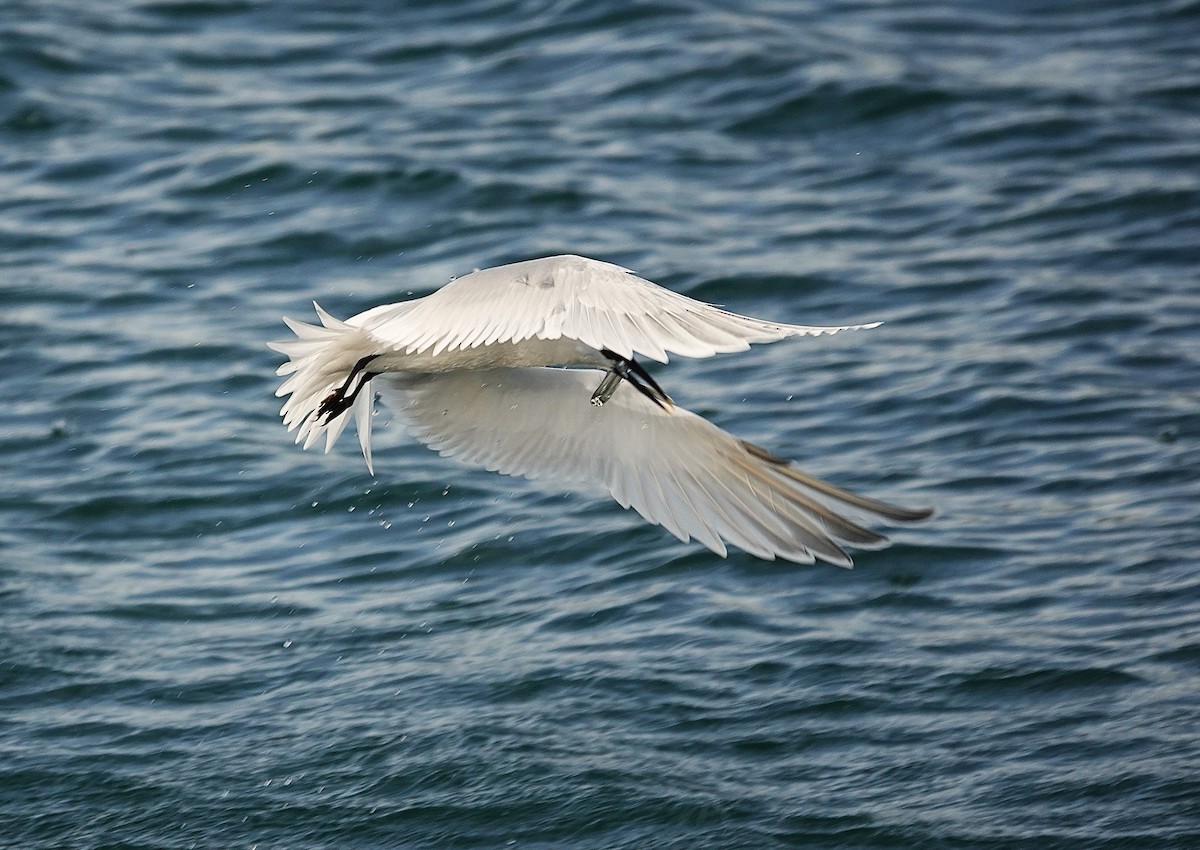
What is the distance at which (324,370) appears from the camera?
499 centimetres

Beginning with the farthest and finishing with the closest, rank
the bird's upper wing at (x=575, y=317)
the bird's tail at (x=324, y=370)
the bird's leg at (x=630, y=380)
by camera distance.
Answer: the bird's tail at (x=324, y=370) < the bird's leg at (x=630, y=380) < the bird's upper wing at (x=575, y=317)

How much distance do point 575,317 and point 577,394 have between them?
1311mm

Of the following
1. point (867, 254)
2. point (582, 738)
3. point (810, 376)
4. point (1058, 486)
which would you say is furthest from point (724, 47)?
point (582, 738)

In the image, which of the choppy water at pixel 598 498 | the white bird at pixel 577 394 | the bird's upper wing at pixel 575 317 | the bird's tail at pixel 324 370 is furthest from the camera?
the choppy water at pixel 598 498

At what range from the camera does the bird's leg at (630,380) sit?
4672 millimetres

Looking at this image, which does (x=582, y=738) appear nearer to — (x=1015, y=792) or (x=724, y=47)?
(x=1015, y=792)

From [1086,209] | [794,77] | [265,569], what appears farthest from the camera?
[794,77]

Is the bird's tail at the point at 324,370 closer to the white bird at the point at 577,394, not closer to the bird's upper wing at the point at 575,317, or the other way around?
the white bird at the point at 577,394

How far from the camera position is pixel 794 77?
11.0 meters

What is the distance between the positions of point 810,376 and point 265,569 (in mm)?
2844

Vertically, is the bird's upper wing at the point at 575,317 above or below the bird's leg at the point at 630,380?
above

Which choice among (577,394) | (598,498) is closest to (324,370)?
(577,394)


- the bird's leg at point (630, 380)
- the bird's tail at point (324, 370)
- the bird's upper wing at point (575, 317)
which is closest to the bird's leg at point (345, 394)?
the bird's tail at point (324, 370)

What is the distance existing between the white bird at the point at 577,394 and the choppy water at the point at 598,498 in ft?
3.31
